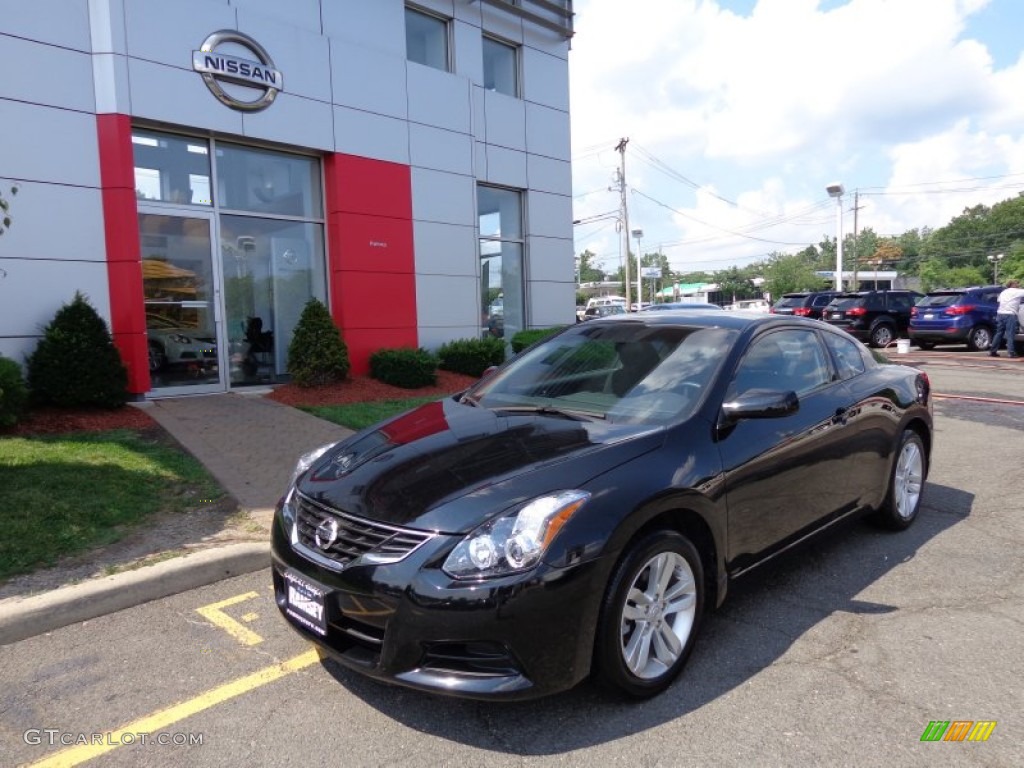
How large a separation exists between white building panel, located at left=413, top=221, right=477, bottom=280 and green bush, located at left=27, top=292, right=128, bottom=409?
5288mm

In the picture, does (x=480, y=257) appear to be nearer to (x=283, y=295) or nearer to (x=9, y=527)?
(x=283, y=295)

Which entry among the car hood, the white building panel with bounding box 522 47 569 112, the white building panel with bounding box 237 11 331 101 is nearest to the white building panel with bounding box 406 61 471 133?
the white building panel with bounding box 237 11 331 101

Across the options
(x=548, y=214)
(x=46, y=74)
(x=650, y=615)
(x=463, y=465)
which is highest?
(x=46, y=74)

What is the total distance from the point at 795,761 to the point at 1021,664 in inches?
55.4

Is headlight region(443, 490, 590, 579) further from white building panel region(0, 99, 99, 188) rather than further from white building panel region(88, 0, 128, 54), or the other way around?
white building panel region(88, 0, 128, 54)

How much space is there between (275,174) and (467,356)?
13.7 feet

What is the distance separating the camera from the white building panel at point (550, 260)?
48.5 ft

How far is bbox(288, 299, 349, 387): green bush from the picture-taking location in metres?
9.95

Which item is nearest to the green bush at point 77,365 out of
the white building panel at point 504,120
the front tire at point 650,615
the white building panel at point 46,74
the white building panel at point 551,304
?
the white building panel at point 46,74

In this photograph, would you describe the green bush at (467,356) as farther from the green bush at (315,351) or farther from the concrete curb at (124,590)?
the concrete curb at (124,590)

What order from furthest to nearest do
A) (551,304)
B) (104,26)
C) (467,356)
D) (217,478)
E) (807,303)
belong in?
(807,303) < (551,304) < (467,356) < (104,26) < (217,478)

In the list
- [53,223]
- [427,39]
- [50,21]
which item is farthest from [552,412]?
[427,39]

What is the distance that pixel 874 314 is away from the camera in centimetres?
2147

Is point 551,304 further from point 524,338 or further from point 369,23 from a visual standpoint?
point 369,23
